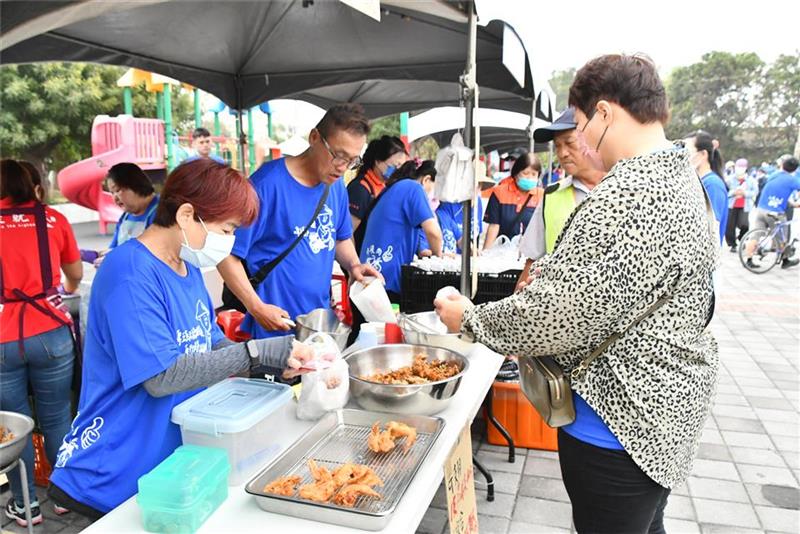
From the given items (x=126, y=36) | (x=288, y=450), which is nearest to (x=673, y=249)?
(x=288, y=450)

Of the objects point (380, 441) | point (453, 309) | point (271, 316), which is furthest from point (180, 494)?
point (271, 316)

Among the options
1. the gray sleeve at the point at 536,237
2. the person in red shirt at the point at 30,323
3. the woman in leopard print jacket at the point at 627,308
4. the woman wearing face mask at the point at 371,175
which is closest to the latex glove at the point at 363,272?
the gray sleeve at the point at 536,237

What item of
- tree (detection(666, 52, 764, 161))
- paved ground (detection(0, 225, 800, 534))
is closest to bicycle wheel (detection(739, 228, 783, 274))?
paved ground (detection(0, 225, 800, 534))

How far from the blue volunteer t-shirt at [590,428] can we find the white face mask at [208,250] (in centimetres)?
111

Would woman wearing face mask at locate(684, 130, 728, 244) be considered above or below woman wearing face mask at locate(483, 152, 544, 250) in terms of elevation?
above

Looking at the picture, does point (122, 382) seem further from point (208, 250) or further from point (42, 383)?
point (42, 383)

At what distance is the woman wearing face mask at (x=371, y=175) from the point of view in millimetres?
4414

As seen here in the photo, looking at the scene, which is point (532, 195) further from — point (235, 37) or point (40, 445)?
point (40, 445)

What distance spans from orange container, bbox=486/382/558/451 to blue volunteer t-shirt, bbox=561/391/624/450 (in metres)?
2.03

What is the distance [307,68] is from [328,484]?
4076 millimetres

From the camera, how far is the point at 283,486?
133cm

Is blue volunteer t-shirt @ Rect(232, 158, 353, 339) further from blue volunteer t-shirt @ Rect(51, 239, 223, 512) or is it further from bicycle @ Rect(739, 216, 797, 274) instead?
bicycle @ Rect(739, 216, 797, 274)

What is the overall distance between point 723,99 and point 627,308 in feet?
175

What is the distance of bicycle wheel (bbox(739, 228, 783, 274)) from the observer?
9.98m
